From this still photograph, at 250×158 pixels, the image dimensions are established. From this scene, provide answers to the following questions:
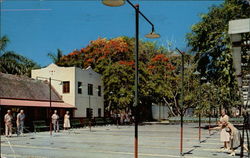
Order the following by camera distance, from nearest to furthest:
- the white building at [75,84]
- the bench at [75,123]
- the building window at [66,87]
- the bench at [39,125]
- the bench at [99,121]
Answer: the bench at [39,125] < the bench at [75,123] < the white building at [75,84] < the building window at [66,87] < the bench at [99,121]

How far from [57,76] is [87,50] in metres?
10.4

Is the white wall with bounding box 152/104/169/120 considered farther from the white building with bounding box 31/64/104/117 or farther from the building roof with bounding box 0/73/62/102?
the building roof with bounding box 0/73/62/102

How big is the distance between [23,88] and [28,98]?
130 centimetres

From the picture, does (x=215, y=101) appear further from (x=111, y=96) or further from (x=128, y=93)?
(x=111, y=96)

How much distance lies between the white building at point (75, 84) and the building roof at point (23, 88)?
3.60 ft

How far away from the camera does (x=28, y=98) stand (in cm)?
3303

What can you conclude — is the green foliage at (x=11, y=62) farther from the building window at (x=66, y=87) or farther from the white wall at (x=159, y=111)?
the white wall at (x=159, y=111)

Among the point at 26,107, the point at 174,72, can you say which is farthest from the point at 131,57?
the point at 26,107

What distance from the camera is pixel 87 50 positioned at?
4822cm

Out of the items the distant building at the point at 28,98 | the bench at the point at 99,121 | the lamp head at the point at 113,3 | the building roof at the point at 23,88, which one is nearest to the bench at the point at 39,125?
the distant building at the point at 28,98

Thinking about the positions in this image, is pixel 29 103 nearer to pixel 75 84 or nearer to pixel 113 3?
pixel 75 84

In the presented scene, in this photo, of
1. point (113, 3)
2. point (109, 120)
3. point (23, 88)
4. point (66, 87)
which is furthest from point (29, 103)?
point (113, 3)

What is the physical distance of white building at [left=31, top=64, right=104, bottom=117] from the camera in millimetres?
37969

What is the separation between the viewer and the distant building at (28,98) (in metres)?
30.0
